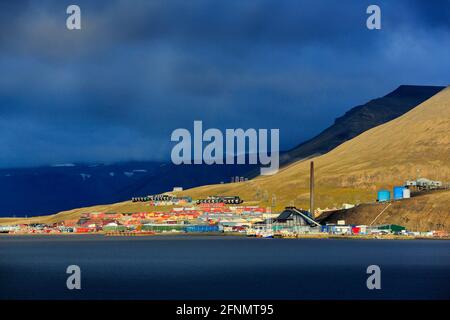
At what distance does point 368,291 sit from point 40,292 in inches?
2052

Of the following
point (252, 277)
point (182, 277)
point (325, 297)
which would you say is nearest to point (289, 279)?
point (252, 277)

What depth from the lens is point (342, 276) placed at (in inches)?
7343

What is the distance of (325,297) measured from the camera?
146 meters

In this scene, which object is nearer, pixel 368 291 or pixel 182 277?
pixel 368 291

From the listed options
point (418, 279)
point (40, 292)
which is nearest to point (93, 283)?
point (40, 292)

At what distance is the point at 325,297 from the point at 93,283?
148ft
